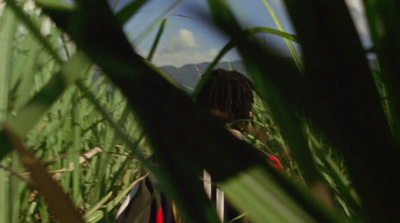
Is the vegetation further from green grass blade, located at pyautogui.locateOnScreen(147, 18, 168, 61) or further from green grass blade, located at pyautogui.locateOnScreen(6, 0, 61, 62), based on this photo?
green grass blade, located at pyautogui.locateOnScreen(147, 18, 168, 61)

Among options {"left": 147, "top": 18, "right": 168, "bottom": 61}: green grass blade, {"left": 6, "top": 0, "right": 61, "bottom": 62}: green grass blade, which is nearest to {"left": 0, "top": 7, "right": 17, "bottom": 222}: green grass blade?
{"left": 147, "top": 18, "right": 168, "bottom": 61}: green grass blade

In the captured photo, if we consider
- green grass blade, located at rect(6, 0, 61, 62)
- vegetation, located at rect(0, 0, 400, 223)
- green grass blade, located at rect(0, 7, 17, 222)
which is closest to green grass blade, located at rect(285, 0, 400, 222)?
vegetation, located at rect(0, 0, 400, 223)

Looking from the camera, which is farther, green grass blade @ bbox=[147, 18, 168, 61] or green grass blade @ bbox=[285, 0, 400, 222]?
green grass blade @ bbox=[147, 18, 168, 61]

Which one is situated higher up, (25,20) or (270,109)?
(25,20)

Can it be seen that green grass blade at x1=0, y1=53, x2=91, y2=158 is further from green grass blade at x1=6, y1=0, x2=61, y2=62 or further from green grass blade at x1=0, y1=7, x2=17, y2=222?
green grass blade at x1=0, y1=7, x2=17, y2=222

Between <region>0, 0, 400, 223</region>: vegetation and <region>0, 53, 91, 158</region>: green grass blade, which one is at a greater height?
<region>0, 53, 91, 158</region>: green grass blade

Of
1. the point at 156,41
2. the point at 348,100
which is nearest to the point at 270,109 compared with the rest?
the point at 348,100

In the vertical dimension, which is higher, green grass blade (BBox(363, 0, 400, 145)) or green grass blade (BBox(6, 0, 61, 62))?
green grass blade (BBox(6, 0, 61, 62))

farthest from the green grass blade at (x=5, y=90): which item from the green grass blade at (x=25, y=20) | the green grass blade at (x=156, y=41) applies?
the green grass blade at (x=25, y=20)

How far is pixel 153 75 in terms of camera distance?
8.9 inches

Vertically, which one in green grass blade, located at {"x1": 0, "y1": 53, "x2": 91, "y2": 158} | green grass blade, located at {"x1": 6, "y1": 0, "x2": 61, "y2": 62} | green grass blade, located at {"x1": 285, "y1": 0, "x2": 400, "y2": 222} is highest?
green grass blade, located at {"x1": 6, "y1": 0, "x2": 61, "y2": 62}

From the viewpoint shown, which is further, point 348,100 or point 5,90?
point 5,90

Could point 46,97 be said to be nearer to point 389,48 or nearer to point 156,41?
point 389,48

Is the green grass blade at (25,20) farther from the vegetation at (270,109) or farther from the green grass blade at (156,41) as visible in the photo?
the green grass blade at (156,41)
